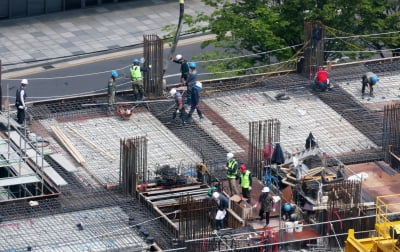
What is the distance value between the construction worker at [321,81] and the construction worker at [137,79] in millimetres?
9371

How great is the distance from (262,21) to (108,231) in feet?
91.3

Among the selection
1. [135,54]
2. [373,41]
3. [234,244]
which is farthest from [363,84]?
[135,54]

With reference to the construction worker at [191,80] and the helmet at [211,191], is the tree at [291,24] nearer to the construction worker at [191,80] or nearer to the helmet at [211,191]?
the construction worker at [191,80]

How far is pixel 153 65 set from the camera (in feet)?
324

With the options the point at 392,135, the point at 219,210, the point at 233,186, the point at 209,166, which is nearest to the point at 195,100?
the point at 209,166

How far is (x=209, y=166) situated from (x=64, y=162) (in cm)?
716

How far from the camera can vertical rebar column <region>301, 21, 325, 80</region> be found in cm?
10169

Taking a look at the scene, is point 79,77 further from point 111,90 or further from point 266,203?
point 266,203

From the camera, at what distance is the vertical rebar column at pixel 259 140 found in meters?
92.1

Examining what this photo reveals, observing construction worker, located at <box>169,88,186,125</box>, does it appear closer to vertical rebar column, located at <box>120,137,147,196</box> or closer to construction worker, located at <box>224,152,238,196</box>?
vertical rebar column, located at <box>120,137,147,196</box>

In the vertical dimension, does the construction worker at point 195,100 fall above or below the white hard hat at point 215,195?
above

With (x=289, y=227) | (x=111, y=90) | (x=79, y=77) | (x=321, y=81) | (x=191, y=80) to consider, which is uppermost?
(x=191, y=80)

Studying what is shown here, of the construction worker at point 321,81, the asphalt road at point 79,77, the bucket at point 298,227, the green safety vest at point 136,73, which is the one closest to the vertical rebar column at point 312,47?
the construction worker at point 321,81

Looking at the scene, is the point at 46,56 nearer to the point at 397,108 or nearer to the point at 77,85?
the point at 77,85
